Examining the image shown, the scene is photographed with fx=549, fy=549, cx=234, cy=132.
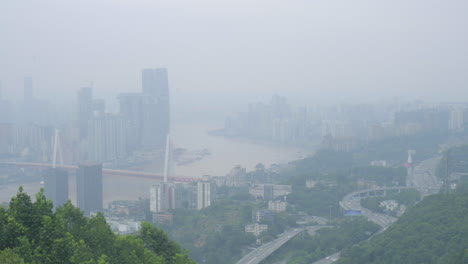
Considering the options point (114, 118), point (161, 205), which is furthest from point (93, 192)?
point (114, 118)

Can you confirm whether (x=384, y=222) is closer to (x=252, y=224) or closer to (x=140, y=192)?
(x=252, y=224)

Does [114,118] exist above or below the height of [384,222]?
above

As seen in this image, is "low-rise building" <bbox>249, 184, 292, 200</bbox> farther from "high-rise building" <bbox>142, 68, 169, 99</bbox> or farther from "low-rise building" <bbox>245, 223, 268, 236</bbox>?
"high-rise building" <bbox>142, 68, 169, 99</bbox>

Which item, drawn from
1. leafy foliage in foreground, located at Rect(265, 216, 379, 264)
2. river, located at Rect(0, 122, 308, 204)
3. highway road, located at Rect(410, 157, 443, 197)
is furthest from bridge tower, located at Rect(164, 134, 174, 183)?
highway road, located at Rect(410, 157, 443, 197)

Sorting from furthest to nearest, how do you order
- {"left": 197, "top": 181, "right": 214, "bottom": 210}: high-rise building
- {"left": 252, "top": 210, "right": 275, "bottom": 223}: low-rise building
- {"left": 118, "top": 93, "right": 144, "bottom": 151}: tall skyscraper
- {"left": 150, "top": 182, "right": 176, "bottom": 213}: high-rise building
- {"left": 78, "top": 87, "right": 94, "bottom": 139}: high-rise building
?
{"left": 118, "top": 93, "right": 144, "bottom": 151}: tall skyscraper, {"left": 78, "top": 87, "right": 94, "bottom": 139}: high-rise building, {"left": 197, "top": 181, "right": 214, "bottom": 210}: high-rise building, {"left": 150, "top": 182, "right": 176, "bottom": 213}: high-rise building, {"left": 252, "top": 210, "right": 275, "bottom": 223}: low-rise building

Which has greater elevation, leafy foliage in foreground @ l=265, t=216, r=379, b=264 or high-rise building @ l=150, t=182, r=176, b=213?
high-rise building @ l=150, t=182, r=176, b=213

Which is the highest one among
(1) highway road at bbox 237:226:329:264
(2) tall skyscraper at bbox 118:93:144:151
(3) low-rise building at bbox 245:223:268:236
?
(2) tall skyscraper at bbox 118:93:144:151
